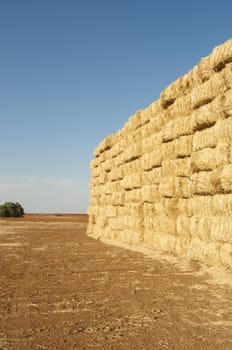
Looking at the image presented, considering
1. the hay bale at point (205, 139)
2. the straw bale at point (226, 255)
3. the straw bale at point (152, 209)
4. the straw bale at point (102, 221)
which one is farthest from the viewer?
the straw bale at point (102, 221)

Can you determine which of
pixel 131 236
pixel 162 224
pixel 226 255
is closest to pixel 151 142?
pixel 162 224

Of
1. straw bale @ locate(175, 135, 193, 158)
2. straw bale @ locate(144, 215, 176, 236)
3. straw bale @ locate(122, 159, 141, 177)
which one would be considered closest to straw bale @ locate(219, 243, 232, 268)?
straw bale @ locate(175, 135, 193, 158)

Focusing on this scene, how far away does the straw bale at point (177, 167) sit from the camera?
12.1 meters

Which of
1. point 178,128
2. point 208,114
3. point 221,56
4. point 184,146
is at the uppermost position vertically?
point 221,56

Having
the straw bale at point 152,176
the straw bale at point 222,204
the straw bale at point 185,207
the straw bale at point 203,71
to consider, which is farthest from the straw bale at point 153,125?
the straw bale at point 222,204

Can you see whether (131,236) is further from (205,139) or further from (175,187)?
(205,139)

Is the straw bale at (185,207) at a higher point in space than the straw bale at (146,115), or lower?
lower

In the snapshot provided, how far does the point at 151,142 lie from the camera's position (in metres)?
15.1

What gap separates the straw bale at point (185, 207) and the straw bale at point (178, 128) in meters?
1.82

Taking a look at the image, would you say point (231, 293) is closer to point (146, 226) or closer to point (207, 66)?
point (207, 66)

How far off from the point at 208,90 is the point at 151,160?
4.81 meters

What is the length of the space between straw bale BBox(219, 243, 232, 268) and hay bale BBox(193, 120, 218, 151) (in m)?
2.32

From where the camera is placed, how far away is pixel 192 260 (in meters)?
10.8

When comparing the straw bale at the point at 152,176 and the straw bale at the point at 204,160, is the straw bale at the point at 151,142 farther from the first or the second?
the straw bale at the point at 204,160
